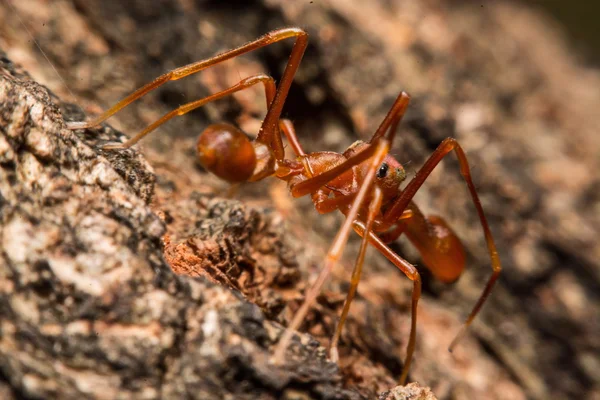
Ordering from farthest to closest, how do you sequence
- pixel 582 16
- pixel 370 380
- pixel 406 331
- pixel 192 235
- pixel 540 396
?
1. pixel 582 16
2. pixel 540 396
3. pixel 406 331
4. pixel 370 380
5. pixel 192 235

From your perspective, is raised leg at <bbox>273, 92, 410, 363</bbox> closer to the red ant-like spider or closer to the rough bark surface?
the red ant-like spider

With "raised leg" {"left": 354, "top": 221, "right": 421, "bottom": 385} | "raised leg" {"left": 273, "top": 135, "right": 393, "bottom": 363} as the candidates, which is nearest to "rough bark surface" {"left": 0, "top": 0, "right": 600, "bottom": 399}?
"raised leg" {"left": 273, "top": 135, "right": 393, "bottom": 363}

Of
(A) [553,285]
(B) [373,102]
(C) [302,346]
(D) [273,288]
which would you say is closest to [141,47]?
(B) [373,102]

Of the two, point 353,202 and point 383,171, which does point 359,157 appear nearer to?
point 353,202

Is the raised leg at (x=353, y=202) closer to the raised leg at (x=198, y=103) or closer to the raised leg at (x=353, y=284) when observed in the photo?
the raised leg at (x=353, y=284)

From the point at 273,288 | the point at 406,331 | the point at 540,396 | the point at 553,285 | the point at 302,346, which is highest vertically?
the point at 553,285

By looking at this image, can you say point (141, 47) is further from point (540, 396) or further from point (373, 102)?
point (540, 396)

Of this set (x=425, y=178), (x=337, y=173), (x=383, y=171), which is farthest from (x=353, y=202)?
(x=383, y=171)
